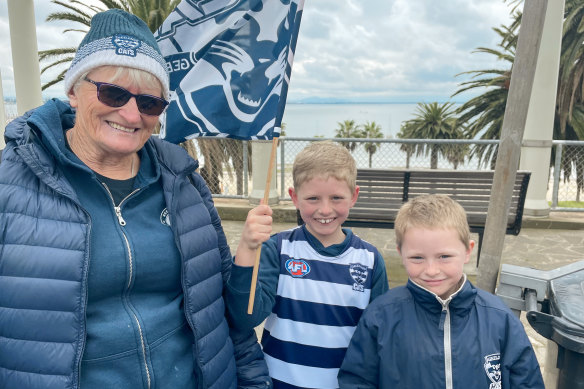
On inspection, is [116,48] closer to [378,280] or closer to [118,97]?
[118,97]

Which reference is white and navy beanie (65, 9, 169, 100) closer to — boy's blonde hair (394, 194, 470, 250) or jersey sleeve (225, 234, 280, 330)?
jersey sleeve (225, 234, 280, 330)

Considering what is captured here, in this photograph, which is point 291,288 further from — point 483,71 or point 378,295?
point 483,71

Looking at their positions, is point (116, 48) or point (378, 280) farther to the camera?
point (378, 280)

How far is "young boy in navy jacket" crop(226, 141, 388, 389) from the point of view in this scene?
1.91m

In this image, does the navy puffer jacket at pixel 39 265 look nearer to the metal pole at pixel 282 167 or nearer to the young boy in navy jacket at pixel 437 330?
the young boy in navy jacket at pixel 437 330

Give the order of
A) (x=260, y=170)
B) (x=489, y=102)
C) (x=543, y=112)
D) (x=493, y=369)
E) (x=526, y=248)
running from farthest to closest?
(x=489, y=102)
(x=260, y=170)
(x=543, y=112)
(x=526, y=248)
(x=493, y=369)

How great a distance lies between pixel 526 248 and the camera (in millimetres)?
6613

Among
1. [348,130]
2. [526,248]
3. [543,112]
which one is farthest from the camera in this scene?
[348,130]

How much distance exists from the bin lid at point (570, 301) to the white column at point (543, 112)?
637cm

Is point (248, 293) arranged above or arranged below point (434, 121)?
below

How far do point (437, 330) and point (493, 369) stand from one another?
233 mm

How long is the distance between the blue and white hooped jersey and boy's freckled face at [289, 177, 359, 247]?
12 cm

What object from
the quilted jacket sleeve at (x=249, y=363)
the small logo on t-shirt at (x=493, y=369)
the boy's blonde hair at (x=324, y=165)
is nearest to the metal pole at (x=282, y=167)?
the boy's blonde hair at (x=324, y=165)

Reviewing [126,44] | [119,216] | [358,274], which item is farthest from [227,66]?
[358,274]
